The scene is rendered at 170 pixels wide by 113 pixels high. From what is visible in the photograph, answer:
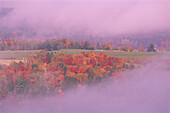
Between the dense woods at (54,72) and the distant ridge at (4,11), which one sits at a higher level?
the distant ridge at (4,11)

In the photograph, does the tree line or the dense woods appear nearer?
the dense woods

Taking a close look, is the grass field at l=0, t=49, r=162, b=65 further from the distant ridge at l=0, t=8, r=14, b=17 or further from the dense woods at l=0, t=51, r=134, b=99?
the distant ridge at l=0, t=8, r=14, b=17

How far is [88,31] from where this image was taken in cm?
357

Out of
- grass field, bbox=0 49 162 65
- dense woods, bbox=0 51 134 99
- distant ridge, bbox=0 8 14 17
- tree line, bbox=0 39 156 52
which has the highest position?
distant ridge, bbox=0 8 14 17

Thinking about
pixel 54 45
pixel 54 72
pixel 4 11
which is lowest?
pixel 54 72

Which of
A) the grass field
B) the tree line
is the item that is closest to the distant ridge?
the tree line

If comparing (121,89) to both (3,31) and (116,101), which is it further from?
(3,31)

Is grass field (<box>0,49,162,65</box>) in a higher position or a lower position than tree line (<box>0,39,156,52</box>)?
lower

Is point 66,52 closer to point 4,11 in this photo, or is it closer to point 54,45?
point 54,45

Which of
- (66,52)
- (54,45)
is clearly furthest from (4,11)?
(66,52)

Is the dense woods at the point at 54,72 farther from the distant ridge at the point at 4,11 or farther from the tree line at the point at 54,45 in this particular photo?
the distant ridge at the point at 4,11

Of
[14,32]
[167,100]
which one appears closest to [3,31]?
[14,32]

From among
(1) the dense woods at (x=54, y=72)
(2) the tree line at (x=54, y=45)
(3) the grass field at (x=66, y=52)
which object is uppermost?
(2) the tree line at (x=54, y=45)

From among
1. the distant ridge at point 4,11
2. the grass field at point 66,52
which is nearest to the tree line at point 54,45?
the grass field at point 66,52
